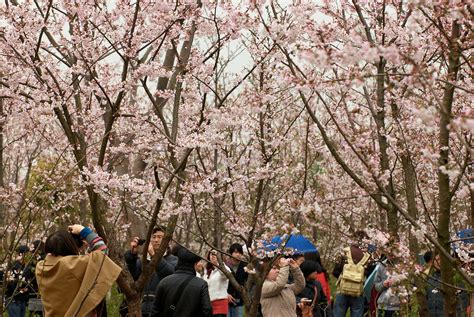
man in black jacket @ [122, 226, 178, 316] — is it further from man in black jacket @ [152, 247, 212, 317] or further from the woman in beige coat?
man in black jacket @ [152, 247, 212, 317]

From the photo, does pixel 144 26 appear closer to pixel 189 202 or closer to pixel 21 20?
pixel 21 20

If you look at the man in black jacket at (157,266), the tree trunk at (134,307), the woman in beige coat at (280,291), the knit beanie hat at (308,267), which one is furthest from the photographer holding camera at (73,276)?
the knit beanie hat at (308,267)

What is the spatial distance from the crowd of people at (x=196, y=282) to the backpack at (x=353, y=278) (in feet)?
0.04

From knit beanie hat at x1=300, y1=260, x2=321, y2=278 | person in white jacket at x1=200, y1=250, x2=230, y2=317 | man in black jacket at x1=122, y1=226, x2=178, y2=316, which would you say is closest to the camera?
man in black jacket at x1=122, y1=226, x2=178, y2=316

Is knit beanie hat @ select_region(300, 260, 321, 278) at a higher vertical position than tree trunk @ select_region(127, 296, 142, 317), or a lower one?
higher

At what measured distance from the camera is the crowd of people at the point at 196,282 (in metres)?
5.51

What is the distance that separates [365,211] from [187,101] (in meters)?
10.3

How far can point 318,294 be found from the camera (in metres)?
10.2

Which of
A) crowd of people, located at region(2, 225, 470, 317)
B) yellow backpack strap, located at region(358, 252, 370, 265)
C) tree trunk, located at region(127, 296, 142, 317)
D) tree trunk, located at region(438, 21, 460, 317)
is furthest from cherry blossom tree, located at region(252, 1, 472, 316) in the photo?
tree trunk, located at region(127, 296, 142, 317)

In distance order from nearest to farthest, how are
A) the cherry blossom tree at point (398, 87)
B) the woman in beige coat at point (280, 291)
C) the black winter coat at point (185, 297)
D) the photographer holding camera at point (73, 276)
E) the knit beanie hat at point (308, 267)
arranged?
1. the cherry blossom tree at point (398, 87)
2. the photographer holding camera at point (73, 276)
3. the black winter coat at point (185, 297)
4. the woman in beige coat at point (280, 291)
5. the knit beanie hat at point (308, 267)

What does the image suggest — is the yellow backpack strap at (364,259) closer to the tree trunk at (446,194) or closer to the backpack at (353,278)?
the backpack at (353,278)

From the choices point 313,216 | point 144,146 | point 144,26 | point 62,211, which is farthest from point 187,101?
point 62,211

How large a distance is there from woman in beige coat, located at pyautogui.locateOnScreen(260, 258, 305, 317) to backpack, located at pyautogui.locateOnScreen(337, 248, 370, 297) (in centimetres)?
217

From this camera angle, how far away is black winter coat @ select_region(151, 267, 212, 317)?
7.30 meters
